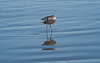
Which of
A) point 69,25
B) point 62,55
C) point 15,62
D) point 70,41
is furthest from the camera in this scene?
point 69,25

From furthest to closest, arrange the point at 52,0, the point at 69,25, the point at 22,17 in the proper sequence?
the point at 52,0
the point at 22,17
the point at 69,25

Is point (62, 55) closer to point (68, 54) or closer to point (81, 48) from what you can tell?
point (68, 54)

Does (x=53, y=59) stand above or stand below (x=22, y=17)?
below

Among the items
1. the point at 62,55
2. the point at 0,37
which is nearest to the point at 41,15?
the point at 0,37

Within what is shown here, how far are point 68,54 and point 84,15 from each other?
9.04m

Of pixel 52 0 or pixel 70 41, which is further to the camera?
pixel 52 0

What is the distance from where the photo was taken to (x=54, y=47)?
1018 centimetres

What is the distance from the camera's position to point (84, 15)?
58.6ft

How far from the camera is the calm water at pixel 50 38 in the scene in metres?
8.87

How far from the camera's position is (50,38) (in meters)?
11.7

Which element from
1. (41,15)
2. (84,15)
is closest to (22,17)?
(41,15)

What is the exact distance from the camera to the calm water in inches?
349

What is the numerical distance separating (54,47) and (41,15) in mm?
8294

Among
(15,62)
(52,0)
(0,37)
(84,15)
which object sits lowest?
(15,62)
